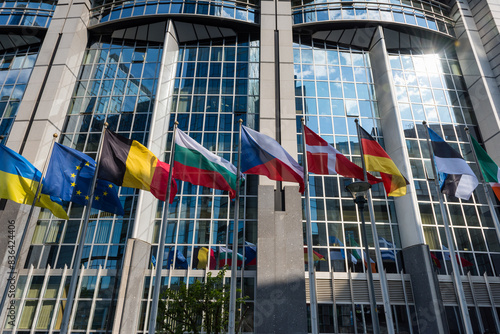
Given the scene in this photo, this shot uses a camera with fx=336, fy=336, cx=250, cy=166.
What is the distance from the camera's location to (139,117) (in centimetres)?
2453

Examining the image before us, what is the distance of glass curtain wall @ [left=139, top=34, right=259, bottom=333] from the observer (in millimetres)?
19922

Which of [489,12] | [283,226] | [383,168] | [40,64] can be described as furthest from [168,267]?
[489,12]

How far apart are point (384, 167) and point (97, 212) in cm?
1749

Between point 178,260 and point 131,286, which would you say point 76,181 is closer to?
point 131,286

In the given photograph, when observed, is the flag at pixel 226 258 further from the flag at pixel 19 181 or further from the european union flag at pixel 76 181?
the flag at pixel 19 181

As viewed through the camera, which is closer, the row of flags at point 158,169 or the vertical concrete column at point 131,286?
the row of flags at point 158,169

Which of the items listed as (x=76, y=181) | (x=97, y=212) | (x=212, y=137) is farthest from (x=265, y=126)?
(x=97, y=212)

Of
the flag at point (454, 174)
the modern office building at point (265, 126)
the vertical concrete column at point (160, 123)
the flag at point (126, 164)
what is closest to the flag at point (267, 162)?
the flag at point (126, 164)

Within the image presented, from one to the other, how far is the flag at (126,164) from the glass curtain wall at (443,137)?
17376 mm

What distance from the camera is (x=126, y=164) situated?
12906 mm

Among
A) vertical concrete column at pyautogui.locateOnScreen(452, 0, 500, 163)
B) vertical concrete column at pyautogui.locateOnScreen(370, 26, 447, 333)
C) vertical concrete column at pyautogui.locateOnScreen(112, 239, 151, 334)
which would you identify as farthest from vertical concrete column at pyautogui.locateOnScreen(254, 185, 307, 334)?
vertical concrete column at pyautogui.locateOnScreen(452, 0, 500, 163)

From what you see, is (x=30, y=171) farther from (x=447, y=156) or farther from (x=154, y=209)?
(x=447, y=156)

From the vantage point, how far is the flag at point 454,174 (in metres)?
14.2

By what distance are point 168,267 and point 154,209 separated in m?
3.84
